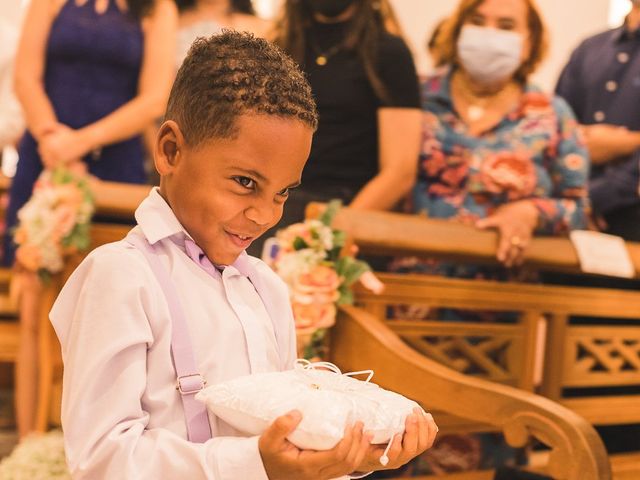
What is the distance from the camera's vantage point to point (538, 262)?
2717mm

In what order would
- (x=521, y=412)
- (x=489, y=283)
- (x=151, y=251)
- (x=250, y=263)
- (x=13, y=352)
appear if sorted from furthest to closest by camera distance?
1. (x=13, y=352)
2. (x=489, y=283)
3. (x=521, y=412)
4. (x=250, y=263)
5. (x=151, y=251)

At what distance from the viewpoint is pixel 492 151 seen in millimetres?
2916

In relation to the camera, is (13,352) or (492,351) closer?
(492,351)

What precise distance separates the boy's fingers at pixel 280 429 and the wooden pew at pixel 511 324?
3.97 ft

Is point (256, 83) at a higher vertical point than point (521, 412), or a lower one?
higher

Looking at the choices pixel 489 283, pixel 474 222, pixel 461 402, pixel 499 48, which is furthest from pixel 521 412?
pixel 499 48

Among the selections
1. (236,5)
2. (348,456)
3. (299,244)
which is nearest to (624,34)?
(236,5)

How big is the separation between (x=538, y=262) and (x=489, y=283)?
0.18 metres

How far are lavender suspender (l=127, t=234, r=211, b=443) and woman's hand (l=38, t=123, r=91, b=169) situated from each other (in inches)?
80.3

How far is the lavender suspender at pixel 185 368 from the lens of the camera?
1.21 meters

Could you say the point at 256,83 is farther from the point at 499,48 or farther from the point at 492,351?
the point at 499,48

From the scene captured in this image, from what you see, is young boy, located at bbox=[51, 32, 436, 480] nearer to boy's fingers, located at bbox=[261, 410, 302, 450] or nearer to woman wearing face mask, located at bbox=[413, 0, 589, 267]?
boy's fingers, located at bbox=[261, 410, 302, 450]

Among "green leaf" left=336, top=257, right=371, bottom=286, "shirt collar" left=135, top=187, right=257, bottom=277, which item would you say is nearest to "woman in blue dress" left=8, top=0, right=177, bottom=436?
"green leaf" left=336, top=257, right=371, bottom=286

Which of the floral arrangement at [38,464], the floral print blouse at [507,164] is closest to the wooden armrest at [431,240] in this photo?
the floral print blouse at [507,164]
